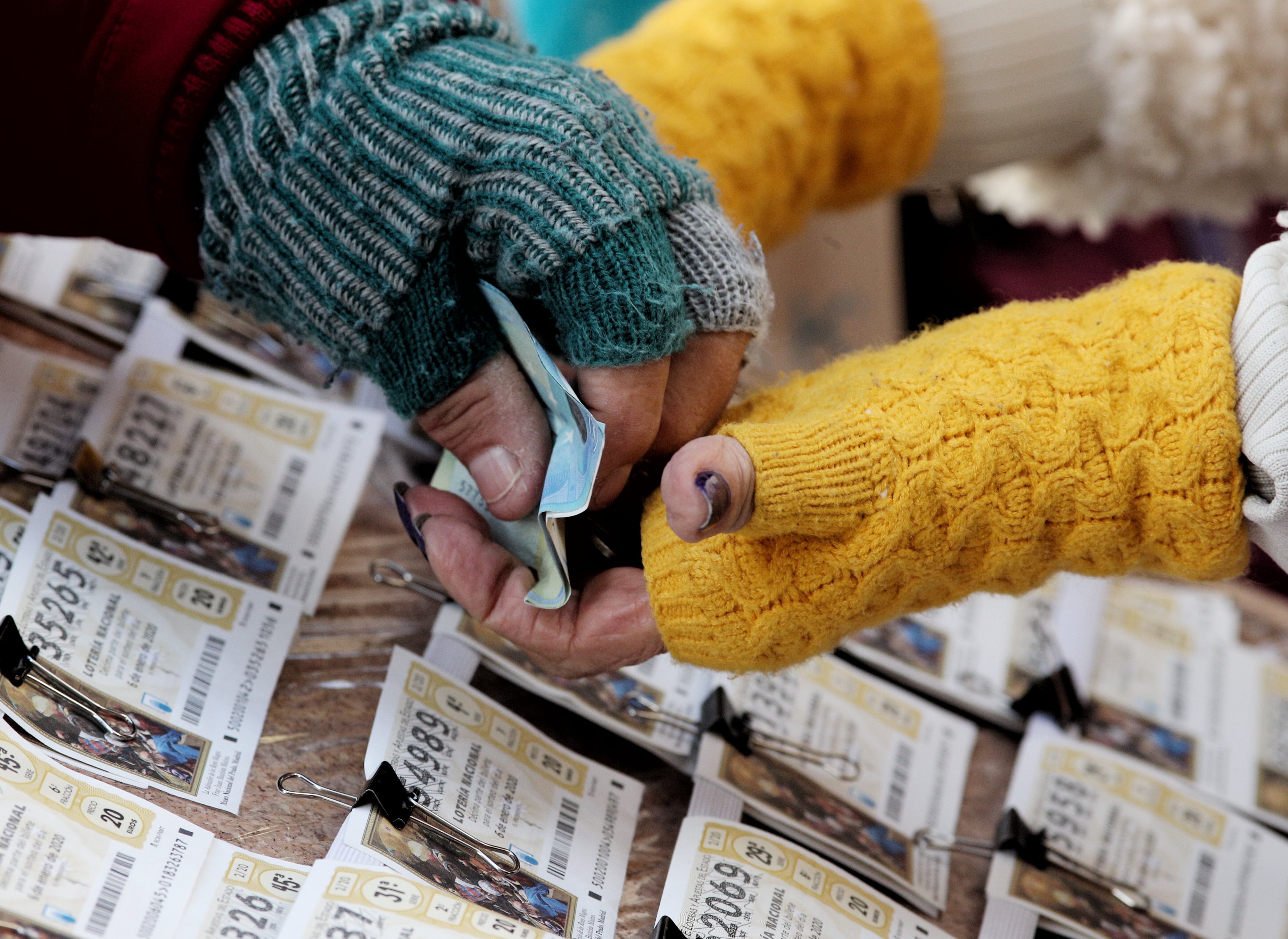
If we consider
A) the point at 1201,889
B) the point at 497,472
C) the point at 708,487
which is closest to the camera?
the point at 708,487

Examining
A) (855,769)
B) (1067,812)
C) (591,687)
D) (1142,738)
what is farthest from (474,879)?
(1142,738)

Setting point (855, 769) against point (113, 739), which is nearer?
point (113, 739)

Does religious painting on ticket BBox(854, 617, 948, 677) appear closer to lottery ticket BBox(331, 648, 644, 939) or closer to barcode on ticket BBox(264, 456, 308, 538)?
lottery ticket BBox(331, 648, 644, 939)

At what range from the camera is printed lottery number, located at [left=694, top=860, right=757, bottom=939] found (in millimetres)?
474

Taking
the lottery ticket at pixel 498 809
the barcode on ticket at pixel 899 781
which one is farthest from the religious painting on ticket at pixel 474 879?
the barcode on ticket at pixel 899 781

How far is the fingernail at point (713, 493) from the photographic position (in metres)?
0.41

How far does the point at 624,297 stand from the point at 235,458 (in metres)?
0.32

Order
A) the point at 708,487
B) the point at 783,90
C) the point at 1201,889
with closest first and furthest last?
the point at 708,487
the point at 1201,889
the point at 783,90

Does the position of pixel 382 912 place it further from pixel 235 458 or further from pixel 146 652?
pixel 235 458

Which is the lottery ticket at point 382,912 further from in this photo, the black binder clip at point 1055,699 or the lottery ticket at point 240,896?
the black binder clip at point 1055,699

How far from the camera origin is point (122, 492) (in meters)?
0.60

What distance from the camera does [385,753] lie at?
0.49 metres

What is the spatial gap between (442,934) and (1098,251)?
1.09 metres

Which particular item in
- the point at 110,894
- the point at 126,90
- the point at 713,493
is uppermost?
the point at 126,90
